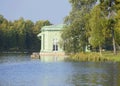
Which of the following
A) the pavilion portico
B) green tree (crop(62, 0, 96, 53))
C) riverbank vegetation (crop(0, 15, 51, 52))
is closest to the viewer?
green tree (crop(62, 0, 96, 53))

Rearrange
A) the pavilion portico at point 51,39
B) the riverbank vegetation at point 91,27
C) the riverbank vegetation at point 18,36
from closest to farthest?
1. the riverbank vegetation at point 91,27
2. the pavilion portico at point 51,39
3. the riverbank vegetation at point 18,36

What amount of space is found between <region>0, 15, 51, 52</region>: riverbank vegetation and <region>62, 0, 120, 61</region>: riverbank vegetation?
1654 inches

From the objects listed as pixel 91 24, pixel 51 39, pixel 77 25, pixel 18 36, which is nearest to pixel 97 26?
pixel 91 24

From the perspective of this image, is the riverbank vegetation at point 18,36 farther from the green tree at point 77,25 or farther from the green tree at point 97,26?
the green tree at point 97,26

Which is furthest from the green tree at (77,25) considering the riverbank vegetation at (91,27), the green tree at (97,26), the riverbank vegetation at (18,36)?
the riverbank vegetation at (18,36)

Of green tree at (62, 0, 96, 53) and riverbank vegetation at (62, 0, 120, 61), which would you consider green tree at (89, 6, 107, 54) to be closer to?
riverbank vegetation at (62, 0, 120, 61)

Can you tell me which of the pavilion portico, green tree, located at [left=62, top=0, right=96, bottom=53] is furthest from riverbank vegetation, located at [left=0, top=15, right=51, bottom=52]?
green tree, located at [left=62, top=0, right=96, bottom=53]

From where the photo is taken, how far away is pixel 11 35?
120m

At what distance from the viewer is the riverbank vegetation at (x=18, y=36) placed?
120312 millimetres

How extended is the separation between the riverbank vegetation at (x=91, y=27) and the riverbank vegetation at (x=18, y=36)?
42.0 m

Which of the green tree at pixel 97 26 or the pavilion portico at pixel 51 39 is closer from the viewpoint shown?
the green tree at pixel 97 26

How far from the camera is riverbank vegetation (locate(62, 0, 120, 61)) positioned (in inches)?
2547

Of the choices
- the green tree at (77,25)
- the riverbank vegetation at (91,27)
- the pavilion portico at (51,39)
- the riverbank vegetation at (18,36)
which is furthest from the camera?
the riverbank vegetation at (18,36)

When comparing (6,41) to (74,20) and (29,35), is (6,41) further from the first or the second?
(74,20)
